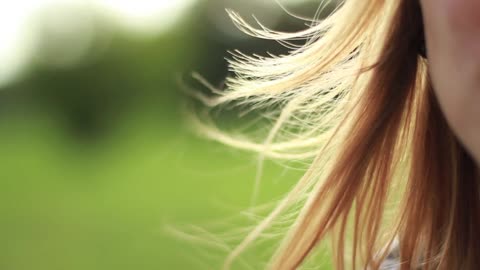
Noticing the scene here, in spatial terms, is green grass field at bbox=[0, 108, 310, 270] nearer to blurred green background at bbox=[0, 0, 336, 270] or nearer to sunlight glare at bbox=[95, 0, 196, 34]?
blurred green background at bbox=[0, 0, 336, 270]

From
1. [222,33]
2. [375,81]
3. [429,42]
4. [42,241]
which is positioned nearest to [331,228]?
[375,81]

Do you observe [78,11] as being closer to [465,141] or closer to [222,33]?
[222,33]

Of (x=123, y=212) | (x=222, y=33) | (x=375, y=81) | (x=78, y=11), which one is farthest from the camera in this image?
(x=78, y=11)

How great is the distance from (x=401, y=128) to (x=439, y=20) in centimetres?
40

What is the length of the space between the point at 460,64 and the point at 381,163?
43 cm

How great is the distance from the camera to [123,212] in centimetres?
868

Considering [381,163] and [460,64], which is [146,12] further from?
[460,64]

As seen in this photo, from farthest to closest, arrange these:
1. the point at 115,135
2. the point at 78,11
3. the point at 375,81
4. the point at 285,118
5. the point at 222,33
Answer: the point at 78,11 < the point at 222,33 < the point at 115,135 < the point at 285,118 < the point at 375,81

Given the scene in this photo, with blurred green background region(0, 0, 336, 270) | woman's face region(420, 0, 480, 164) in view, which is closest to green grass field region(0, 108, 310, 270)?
blurred green background region(0, 0, 336, 270)

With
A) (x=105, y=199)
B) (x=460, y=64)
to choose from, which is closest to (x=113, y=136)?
(x=105, y=199)

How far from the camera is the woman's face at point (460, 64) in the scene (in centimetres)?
187

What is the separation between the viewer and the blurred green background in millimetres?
6242

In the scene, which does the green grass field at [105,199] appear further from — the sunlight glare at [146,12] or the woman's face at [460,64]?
the sunlight glare at [146,12]

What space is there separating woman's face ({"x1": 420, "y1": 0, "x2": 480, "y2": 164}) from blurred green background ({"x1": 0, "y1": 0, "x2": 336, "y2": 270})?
775mm
